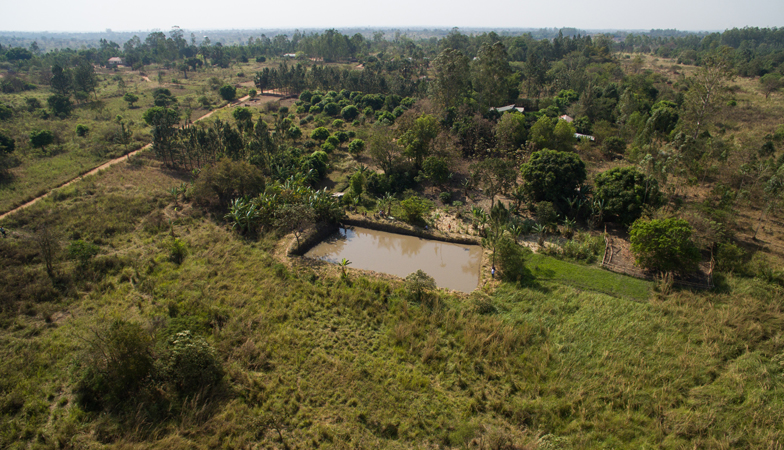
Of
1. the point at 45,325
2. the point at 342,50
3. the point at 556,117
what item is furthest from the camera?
the point at 342,50

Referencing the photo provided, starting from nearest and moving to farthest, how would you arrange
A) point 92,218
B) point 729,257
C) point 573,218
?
point 729,257 < point 92,218 < point 573,218

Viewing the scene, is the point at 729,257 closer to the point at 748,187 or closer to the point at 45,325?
the point at 748,187

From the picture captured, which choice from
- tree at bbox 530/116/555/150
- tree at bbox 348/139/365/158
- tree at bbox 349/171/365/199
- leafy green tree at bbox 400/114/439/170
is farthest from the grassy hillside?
tree at bbox 348/139/365/158

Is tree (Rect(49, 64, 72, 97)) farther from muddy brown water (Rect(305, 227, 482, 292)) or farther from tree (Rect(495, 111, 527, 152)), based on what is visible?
tree (Rect(495, 111, 527, 152))

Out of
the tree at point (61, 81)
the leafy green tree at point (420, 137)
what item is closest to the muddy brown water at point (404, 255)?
the leafy green tree at point (420, 137)

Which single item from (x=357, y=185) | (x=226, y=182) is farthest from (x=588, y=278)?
(x=226, y=182)

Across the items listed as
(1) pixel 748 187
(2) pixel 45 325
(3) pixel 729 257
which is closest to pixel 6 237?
(2) pixel 45 325
